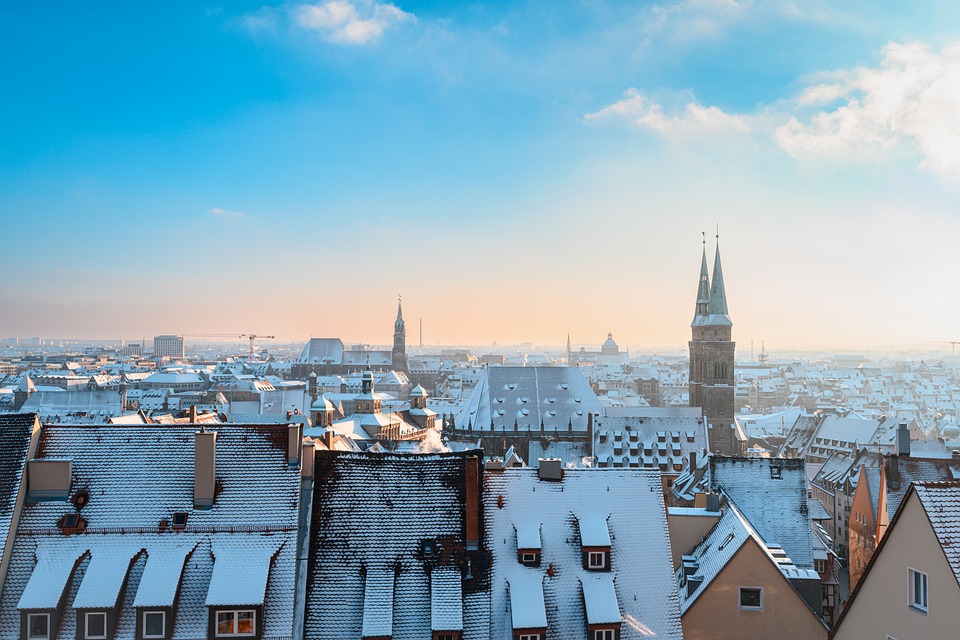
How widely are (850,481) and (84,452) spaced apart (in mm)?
62878

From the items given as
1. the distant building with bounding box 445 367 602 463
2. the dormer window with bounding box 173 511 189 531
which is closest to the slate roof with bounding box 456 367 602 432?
the distant building with bounding box 445 367 602 463

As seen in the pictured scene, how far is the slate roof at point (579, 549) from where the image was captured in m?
23.9

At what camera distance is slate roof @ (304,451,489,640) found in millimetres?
23203

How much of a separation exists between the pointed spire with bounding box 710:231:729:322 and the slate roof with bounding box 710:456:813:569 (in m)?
66.7

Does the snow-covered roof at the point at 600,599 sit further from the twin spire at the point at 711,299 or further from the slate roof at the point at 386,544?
the twin spire at the point at 711,299

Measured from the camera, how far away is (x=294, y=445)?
25.7m

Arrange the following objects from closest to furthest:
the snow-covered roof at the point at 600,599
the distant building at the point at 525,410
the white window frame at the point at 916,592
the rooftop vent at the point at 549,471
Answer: the white window frame at the point at 916,592, the snow-covered roof at the point at 600,599, the rooftop vent at the point at 549,471, the distant building at the point at 525,410

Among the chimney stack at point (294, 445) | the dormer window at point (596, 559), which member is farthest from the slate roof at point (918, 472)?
the chimney stack at point (294, 445)

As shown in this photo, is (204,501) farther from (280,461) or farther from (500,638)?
(500,638)

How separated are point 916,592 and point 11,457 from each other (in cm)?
2521

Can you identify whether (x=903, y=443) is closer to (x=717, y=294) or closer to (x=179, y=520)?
(x=179, y=520)

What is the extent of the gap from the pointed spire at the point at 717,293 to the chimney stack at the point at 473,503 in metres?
83.9

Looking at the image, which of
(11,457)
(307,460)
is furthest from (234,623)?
(11,457)

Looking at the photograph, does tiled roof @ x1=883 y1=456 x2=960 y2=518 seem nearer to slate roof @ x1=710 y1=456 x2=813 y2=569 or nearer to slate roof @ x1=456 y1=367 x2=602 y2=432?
slate roof @ x1=710 y1=456 x2=813 y2=569
